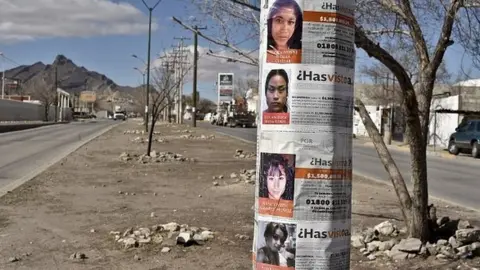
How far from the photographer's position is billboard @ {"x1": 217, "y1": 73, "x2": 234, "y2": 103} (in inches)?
3693

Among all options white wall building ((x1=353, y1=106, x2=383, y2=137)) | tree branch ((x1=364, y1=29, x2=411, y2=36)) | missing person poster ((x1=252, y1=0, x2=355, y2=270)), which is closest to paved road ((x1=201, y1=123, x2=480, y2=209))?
tree branch ((x1=364, y1=29, x2=411, y2=36))

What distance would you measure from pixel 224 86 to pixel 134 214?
84.7 m

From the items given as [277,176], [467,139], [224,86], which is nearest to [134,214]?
[277,176]

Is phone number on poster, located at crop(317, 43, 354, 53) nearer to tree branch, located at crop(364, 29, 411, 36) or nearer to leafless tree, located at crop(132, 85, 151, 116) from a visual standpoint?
tree branch, located at crop(364, 29, 411, 36)

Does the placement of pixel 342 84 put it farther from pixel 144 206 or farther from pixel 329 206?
pixel 144 206

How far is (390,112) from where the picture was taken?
143 feet

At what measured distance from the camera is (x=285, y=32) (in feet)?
13.7

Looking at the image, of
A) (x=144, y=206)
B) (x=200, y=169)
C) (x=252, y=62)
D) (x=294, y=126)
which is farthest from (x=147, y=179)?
(x=294, y=126)

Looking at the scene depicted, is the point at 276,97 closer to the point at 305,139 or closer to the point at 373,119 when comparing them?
the point at 305,139

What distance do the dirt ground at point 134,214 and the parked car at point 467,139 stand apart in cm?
1722

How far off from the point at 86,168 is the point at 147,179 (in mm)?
3559

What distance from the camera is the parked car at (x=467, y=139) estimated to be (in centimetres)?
3122

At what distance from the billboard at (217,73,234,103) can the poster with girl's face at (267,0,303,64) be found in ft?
293

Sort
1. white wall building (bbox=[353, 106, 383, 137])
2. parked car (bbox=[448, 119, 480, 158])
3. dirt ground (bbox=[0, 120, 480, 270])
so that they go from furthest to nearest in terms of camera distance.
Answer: white wall building (bbox=[353, 106, 383, 137]), parked car (bbox=[448, 119, 480, 158]), dirt ground (bbox=[0, 120, 480, 270])
